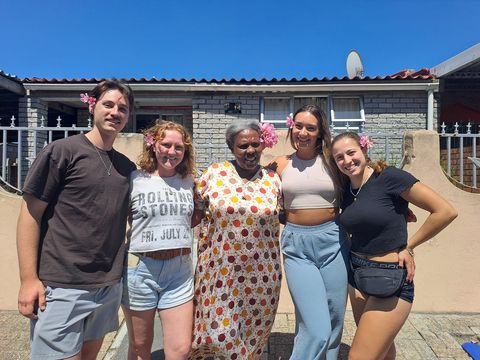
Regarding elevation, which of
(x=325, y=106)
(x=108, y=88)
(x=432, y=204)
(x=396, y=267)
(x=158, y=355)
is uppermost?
(x=325, y=106)

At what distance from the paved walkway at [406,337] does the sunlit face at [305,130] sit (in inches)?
75.2

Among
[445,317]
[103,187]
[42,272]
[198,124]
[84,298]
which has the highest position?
[198,124]

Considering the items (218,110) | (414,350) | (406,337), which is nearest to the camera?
(414,350)

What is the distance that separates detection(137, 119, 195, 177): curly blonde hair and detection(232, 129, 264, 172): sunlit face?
0.31 m

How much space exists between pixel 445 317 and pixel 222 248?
3.10 m

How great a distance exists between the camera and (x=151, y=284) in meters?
2.32

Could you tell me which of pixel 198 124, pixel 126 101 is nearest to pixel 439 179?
pixel 126 101

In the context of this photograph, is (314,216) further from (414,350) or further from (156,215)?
(414,350)

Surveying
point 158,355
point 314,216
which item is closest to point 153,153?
point 314,216

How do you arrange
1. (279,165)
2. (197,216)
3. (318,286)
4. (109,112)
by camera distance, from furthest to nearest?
(279,165), (197,216), (318,286), (109,112)

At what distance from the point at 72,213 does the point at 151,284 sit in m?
0.64

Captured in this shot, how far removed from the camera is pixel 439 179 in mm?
4277

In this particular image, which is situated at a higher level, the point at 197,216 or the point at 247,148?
the point at 247,148

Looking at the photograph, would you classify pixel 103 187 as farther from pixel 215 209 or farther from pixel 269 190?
pixel 269 190
